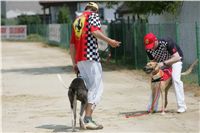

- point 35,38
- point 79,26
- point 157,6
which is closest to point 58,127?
point 79,26

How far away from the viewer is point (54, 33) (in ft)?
149

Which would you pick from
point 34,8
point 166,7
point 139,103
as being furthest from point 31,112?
point 34,8

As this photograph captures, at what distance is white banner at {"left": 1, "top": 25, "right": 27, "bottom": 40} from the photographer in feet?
190

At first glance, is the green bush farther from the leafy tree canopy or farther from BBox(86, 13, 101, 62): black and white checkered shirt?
BBox(86, 13, 101, 62): black and white checkered shirt

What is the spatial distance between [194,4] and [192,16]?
48 centimetres

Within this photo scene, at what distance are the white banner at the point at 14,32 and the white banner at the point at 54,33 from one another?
35.5 feet

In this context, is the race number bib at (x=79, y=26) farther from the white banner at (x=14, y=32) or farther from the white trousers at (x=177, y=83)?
the white banner at (x=14, y=32)

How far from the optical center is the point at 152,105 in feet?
33.3

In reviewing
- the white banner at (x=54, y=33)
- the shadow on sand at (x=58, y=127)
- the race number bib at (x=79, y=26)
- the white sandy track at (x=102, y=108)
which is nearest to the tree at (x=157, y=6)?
the white sandy track at (x=102, y=108)

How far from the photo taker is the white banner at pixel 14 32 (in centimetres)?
5784

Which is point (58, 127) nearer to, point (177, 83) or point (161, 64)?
point (161, 64)

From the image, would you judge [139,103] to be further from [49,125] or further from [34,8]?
[34,8]

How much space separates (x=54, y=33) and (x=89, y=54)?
3722 cm

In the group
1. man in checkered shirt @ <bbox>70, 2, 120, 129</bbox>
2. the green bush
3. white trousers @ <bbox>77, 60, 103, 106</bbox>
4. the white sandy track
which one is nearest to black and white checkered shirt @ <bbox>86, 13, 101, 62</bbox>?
man in checkered shirt @ <bbox>70, 2, 120, 129</bbox>
